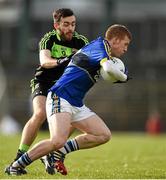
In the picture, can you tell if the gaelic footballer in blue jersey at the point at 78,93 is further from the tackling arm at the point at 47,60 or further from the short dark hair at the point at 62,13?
the short dark hair at the point at 62,13

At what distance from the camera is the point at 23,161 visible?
11297 mm

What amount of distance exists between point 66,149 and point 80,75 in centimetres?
127

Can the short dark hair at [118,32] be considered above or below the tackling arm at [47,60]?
above

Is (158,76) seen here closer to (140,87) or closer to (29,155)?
(140,87)

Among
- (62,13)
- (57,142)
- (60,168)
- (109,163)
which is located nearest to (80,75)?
(57,142)

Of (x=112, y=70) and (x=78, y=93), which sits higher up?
(x=112, y=70)

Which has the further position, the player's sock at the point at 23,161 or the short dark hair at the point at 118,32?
the player's sock at the point at 23,161

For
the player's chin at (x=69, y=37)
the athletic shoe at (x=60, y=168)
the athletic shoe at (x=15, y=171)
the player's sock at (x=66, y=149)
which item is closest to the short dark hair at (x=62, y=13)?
the player's chin at (x=69, y=37)

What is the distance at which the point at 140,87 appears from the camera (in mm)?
36906

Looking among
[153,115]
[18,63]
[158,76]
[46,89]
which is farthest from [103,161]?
[18,63]

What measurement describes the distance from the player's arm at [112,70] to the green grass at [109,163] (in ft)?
4.42

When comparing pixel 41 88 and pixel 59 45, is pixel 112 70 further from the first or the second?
pixel 41 88

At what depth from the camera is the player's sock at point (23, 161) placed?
1124cm

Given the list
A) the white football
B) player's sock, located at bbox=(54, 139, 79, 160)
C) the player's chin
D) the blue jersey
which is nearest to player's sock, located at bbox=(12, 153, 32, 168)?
player's sock, located at bbox=(54, 139, 79, 160)
